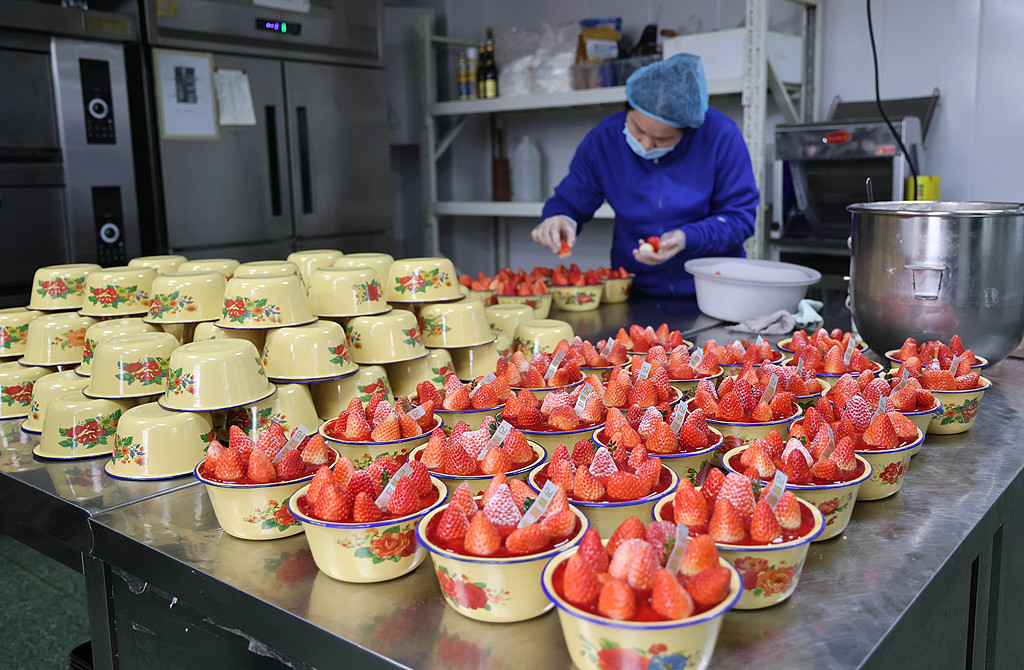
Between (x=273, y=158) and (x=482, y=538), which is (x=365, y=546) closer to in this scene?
(x=482, y=538)

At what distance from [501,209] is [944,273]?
3.21 metres

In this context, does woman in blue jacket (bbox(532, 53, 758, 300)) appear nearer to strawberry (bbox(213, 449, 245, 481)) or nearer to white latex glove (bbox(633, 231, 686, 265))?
white latex glove (bbox(633, 231, 686, 265))

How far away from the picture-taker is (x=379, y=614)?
0.85 m

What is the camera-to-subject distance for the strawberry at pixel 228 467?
100 centimetres

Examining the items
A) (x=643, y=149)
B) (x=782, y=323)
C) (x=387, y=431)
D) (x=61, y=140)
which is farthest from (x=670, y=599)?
(x=61, y=140)

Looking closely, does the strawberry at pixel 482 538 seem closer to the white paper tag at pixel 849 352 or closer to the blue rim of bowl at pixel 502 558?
the blue rim of bowl at pixel 502 558

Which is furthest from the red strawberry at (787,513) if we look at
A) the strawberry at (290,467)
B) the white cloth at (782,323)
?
the white cloth at (782,323)

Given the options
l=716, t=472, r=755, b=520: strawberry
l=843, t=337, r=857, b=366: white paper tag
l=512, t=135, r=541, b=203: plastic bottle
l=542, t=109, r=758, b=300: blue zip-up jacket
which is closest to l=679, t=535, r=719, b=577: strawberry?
l=716, t=472, r=755, b=520: strawberry

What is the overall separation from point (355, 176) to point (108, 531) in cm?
316

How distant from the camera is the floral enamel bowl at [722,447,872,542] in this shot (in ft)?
3.07

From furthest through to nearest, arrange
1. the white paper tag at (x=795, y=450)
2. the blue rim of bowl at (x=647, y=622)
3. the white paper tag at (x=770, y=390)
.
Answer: the white paper tag at (x=770, y=390)
the white paper tag at (x=795, y=450)
the blue rim of bowl at (x=647, y=622)

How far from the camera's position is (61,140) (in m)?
3.07

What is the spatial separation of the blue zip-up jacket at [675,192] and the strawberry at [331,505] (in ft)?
5.94

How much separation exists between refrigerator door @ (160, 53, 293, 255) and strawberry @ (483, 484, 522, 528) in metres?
2.92
